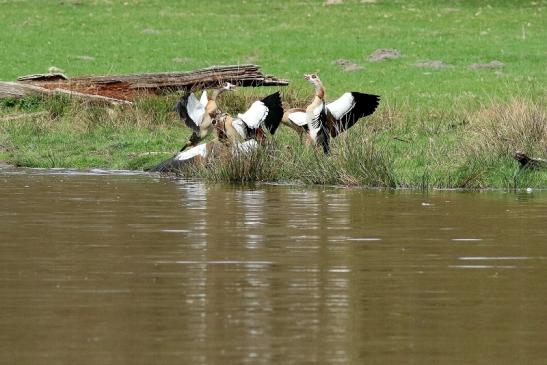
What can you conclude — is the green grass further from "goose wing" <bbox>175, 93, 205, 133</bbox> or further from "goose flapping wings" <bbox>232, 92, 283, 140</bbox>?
"goose wing" <bbox>175, 93, 205, 133</bbox>

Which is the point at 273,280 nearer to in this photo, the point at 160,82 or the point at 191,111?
the point at 191,111

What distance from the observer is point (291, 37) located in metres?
43.0

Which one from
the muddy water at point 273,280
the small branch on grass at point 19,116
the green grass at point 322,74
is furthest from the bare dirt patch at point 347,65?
the muddy water at point 273,280

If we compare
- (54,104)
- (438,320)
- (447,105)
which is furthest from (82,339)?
(447,105)

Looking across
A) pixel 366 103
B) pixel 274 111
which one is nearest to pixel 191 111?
pixel 274 111

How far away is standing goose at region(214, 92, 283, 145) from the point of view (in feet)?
69.4

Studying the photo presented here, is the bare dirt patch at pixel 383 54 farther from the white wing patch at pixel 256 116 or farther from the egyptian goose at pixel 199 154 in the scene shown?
the white wing patch at pixel 256 116

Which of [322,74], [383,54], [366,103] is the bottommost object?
[366,103]

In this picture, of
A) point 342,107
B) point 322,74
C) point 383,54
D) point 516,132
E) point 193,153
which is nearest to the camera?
point 516,132

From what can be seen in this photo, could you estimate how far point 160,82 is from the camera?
2667 cm

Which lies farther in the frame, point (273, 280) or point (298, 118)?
point (298, 118)

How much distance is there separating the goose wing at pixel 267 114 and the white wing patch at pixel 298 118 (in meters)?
0.66

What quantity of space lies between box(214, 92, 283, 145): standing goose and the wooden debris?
3543mm

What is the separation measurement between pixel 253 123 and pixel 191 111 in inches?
52.8
